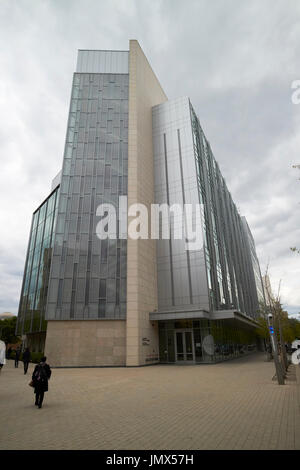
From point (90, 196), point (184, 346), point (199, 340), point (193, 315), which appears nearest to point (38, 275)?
point (90, 196)

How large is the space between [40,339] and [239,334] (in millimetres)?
30357

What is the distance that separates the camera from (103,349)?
2653 cm

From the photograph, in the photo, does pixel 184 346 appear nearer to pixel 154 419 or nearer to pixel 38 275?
pixel 154 419

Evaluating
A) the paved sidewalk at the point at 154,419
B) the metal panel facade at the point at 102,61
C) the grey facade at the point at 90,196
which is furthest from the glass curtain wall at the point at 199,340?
the metal panel facade at the point at 102,61

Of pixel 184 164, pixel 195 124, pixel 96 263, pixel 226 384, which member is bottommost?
pixel 226 384

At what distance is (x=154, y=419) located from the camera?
796 centimetres

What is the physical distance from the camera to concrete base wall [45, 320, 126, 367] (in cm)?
2588

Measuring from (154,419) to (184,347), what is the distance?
2241 centimetres

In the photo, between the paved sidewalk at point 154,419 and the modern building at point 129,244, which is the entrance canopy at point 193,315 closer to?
the modern building at point 129,244

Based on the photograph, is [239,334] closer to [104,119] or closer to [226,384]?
[226,384]

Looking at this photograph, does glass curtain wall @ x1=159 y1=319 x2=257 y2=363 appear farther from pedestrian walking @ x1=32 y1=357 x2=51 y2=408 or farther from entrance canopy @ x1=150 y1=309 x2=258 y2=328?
pedestrian walking @ x1=32 y1=357 x2=51 y2=408

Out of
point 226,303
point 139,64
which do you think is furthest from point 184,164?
point 226,303

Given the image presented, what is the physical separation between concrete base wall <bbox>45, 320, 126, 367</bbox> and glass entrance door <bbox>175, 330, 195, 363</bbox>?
6.19 meters

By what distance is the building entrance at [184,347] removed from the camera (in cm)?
2862
